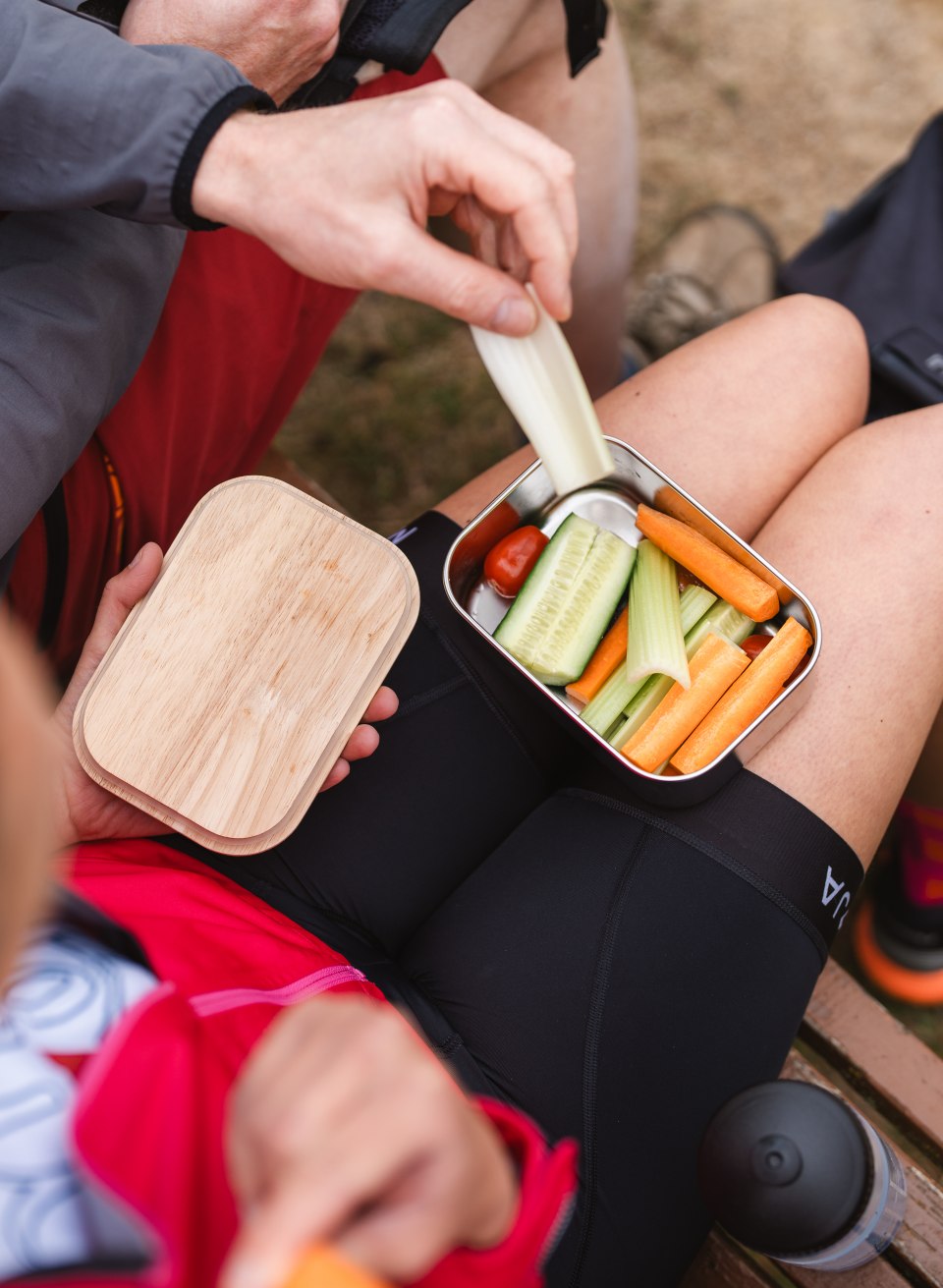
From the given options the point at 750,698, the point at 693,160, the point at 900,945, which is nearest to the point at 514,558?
the point at 750,698

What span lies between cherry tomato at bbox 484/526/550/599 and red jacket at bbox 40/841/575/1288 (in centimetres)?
50

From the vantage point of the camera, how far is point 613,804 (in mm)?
1079

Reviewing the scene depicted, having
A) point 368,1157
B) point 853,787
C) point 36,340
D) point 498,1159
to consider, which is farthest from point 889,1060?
point 36,340

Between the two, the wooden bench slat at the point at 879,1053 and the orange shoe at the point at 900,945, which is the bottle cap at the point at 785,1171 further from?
the orange shoe at the point at 900,945

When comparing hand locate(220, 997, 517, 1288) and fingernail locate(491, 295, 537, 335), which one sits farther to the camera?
fingernail locate(491, 295, 537, 335)

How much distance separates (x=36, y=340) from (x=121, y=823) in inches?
19.6

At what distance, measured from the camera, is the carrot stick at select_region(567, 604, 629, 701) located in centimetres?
112

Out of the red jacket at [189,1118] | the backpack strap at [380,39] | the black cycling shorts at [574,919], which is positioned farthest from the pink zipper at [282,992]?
the backpack strap at [380,39]

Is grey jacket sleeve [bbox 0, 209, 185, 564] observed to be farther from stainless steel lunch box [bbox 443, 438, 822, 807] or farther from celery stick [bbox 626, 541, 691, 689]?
celery stick [bbox 626, 541, 691, 689]

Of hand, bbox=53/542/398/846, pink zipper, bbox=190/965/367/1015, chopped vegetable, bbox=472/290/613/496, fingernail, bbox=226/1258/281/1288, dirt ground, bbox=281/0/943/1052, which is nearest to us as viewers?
fingernail, bbox=226/1258/281/1288

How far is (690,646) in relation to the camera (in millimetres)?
1108

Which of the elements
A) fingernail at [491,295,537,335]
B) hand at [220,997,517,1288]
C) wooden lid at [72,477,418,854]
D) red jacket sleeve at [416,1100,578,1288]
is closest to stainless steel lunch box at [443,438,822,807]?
wooden lid at [72,477,418,854]

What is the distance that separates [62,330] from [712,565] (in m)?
0.71

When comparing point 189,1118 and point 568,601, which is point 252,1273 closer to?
point 189,1118
